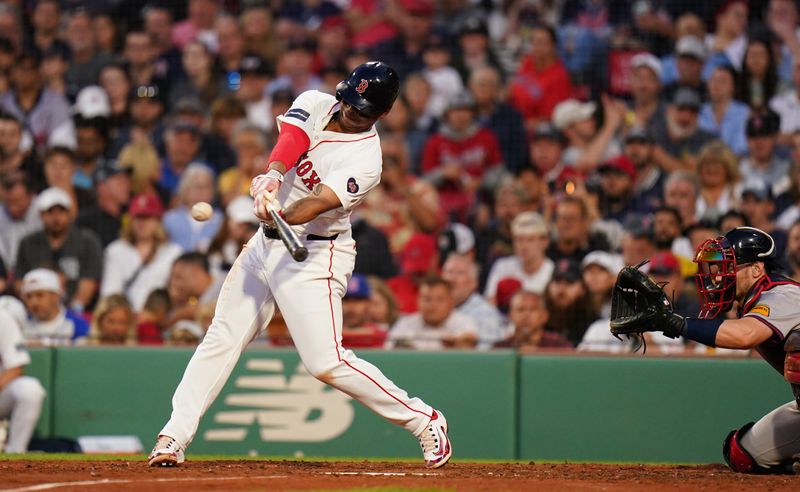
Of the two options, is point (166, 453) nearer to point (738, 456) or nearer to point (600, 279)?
point (738, 456)

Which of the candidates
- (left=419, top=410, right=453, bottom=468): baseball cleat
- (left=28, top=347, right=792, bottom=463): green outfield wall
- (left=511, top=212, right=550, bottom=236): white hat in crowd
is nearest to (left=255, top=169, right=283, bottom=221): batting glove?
(left=419, top=410, right=453, bottom=468): baseball cleat

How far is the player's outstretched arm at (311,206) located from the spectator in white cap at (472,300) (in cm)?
373

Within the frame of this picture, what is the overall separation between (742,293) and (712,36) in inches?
215

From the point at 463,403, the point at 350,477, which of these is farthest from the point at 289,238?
the point at 463,403

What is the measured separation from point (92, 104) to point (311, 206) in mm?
6642

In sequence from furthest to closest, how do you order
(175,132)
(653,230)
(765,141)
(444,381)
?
(175,132)
(765,141)
(653,230)
(444,381)

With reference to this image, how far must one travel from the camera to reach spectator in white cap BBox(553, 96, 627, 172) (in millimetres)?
10180

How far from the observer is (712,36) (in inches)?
417

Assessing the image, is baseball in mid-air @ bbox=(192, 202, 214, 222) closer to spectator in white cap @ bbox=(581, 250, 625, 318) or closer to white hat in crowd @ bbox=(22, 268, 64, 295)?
spectator in white cap @ bbox=(581, 250, 625, 318)

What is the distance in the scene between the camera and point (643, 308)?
5.26m

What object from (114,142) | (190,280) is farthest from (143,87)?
(190,280)

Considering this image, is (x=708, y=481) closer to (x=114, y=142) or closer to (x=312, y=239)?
(x=312, y=239)

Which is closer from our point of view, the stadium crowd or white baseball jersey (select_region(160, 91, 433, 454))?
white baseball jersey (select_region(160, 91, 433, 454))

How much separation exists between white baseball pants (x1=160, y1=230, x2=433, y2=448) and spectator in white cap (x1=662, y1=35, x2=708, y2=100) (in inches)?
222
